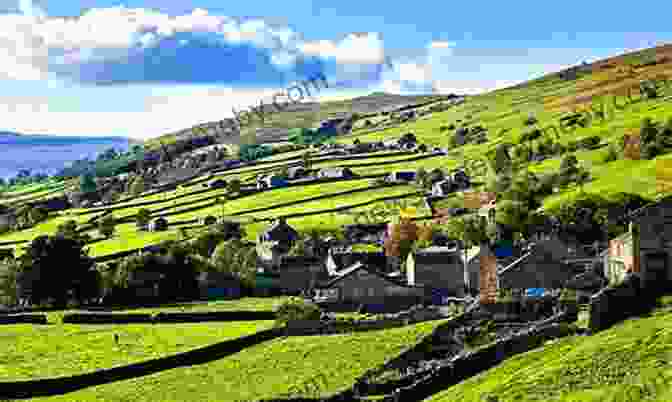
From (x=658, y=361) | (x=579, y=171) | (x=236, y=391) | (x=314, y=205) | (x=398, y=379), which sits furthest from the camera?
(x=314, y=205)

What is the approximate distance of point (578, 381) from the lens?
136ft

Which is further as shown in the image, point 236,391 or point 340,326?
point 340,326

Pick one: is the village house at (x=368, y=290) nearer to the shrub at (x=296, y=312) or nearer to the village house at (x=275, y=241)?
the shrub at (x=296, y=312)

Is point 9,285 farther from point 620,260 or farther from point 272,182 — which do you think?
point 272,182

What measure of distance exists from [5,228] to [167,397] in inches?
5388

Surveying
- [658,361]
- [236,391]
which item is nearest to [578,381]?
[658,361]

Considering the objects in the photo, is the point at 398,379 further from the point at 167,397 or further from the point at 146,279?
the point at 146,279

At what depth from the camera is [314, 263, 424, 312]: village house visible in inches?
3593

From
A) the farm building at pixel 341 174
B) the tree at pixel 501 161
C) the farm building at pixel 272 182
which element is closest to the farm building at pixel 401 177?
the farm building at pixel 341 174

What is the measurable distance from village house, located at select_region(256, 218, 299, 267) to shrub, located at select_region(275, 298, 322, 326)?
150 feet

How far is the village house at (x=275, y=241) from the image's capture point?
414 feet

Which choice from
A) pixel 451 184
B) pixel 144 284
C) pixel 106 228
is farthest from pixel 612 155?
pixel 144 284

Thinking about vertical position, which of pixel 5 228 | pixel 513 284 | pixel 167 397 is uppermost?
pixel 5 228

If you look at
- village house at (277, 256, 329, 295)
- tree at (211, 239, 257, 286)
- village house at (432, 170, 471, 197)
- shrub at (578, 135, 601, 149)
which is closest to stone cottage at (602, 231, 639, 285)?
village house at (277, 256, 329, 295)
